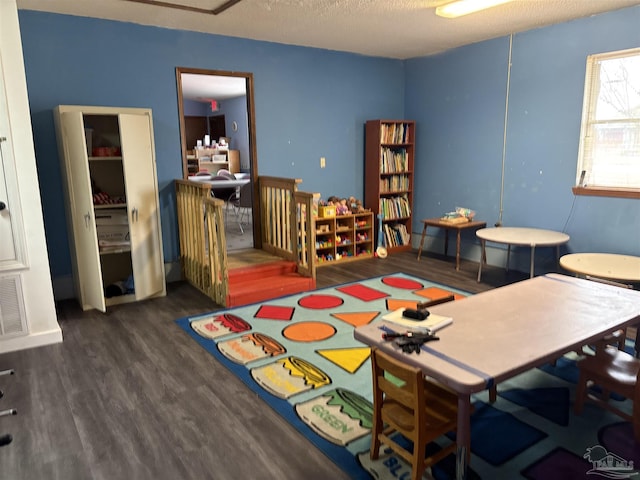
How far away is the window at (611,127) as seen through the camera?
13.5ft

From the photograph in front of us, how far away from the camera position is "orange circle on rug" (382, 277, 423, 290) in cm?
462

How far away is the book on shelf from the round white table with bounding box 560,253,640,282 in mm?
2102

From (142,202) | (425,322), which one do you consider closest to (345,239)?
(142,202)

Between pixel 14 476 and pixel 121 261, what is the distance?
2.80 metres

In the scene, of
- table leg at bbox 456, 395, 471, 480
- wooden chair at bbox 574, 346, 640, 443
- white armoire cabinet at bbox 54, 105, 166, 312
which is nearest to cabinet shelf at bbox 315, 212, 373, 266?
white armoire cabinet at bbox 54, 105, 166, 312

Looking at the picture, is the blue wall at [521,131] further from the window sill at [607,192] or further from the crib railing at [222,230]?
the crib railing at [222,230]

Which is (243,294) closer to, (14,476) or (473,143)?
(14,476)

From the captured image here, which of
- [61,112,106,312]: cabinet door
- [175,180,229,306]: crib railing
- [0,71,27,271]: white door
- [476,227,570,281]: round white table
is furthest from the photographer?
[476,227,570,281]: round white table

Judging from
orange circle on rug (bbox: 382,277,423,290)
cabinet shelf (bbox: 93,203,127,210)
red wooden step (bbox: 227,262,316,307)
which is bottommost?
orange circle on rug (bbox: 382,277,423,290)

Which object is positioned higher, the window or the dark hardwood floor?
the window

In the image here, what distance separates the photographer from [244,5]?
149 inches

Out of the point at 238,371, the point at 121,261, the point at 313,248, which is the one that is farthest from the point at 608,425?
the point at 121,261

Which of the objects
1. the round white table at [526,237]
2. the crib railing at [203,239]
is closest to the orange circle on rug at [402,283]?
the round white table at [526,237]

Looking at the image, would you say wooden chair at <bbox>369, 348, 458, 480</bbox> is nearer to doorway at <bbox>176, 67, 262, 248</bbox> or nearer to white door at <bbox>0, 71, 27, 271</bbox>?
white door at <bbox>0, 71, 27, 271</bbox>
